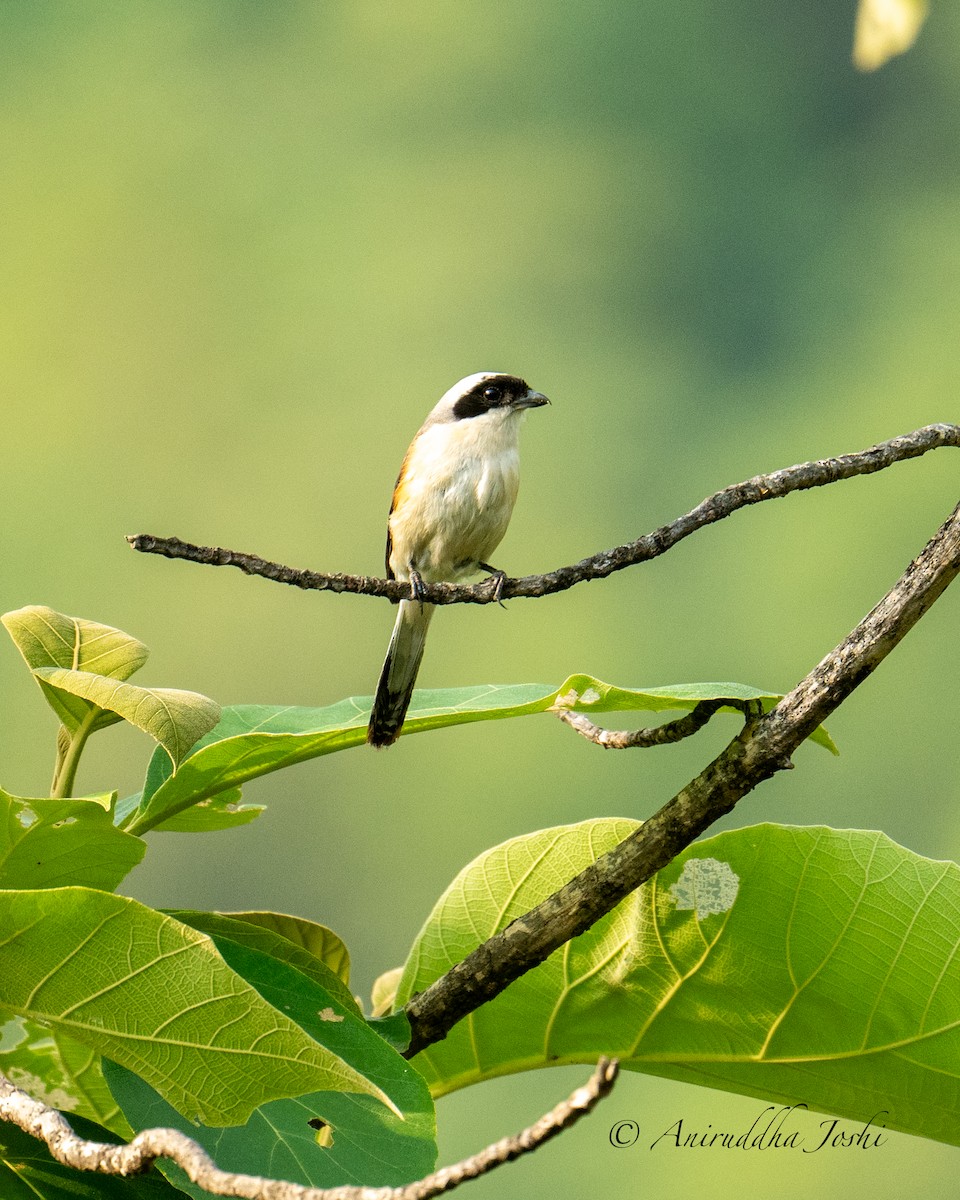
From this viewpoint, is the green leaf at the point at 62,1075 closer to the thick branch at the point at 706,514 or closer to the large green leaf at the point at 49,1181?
the large green leaf at the point at 49,1181

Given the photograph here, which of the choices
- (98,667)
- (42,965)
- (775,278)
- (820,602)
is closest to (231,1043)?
(42,965)

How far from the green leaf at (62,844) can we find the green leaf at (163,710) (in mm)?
57

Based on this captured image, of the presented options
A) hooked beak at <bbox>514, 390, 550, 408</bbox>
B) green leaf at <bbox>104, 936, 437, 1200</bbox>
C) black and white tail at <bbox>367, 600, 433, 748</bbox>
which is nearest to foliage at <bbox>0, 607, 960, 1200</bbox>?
green leaf at <bbox>104, 936, 437, 1200</bbox>

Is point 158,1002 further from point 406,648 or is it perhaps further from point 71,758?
point 406,648

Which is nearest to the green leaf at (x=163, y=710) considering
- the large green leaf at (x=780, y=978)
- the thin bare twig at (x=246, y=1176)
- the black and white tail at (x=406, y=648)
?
the thin bare twig at (x=246, y=1176)

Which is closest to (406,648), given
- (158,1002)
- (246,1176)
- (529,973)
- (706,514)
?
(529,973)

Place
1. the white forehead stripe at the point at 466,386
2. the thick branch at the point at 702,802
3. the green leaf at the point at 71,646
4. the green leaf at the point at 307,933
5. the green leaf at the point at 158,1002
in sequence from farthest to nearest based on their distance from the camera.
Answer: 1. the white forehead stripe at the point at 466,386
2. the green leaf at the point at 307,933
3. the green leaf at the point at 71,646
4. the thick branch at the point at 702,802
5. the green leaf at the point at 158,1002

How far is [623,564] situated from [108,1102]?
1.91ft

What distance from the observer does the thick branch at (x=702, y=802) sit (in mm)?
751

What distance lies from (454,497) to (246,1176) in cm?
156

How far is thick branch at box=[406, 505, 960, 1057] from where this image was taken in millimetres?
751

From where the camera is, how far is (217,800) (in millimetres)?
1047

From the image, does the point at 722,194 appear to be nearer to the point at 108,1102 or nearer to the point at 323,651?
the point at 323,651

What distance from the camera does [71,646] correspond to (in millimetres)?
875
